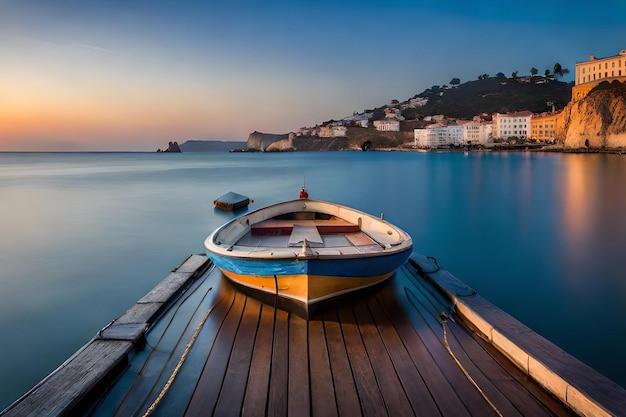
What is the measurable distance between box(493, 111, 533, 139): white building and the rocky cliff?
67.3ft

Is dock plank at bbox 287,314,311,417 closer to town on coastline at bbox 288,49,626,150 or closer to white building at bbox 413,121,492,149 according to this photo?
town on coastline at bbox 288,49,626,150

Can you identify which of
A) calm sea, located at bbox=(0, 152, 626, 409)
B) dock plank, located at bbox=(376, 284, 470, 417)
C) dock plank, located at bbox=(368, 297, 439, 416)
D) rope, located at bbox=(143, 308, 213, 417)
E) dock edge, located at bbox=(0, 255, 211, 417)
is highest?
dock edge, located at bbox=(0, 255, 211, 417)

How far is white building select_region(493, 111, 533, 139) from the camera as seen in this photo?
103m

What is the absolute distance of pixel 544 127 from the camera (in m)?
97.2

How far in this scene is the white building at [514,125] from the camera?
103 meters

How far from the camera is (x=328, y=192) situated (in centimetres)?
3347

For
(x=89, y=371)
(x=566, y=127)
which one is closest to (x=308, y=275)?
(x=89, y=371)

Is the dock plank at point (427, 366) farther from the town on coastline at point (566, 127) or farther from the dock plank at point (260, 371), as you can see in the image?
the town on coastline at point (566, 127)

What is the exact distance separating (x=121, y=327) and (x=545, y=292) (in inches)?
342

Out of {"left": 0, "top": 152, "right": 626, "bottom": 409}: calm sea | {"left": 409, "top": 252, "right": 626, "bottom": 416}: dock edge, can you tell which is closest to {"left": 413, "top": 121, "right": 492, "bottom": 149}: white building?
{"left": 0, "top": 152, "right": 626, "bottom": 409}: calm sea

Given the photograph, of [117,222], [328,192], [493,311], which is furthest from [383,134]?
[493,311]

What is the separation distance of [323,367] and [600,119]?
91161 millimetres

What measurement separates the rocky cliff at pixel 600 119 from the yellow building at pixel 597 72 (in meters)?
4.90

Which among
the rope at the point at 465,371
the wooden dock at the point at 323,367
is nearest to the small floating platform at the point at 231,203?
the wooden dock at the point at 323,367
